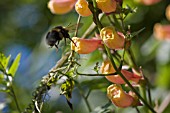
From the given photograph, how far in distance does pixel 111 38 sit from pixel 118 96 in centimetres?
16

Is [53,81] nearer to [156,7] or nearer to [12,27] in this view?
[156,7]

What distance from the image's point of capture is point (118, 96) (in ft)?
4.17

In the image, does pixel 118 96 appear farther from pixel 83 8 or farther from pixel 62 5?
pixel 62 5

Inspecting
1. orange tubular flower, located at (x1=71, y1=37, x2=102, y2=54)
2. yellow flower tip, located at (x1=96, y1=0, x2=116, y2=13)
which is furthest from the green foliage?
yellow flower tip, located at (x1=96, y1=0, x2=116, y2=13)

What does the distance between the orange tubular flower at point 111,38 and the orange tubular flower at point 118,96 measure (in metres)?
0.10

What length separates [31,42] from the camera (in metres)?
3.47

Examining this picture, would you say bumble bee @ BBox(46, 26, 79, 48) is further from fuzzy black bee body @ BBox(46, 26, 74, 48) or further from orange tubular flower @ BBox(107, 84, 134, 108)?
orange tubular flower @ BBox(107, 84, 134, 108)

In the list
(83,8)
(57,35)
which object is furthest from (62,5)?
(83,8)

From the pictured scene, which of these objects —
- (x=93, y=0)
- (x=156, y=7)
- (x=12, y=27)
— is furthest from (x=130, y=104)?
(x=12, y=27)

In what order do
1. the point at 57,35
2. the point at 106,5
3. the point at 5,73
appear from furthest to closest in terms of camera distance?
the point at 5,73
the point at 57,35
the point at 106,5

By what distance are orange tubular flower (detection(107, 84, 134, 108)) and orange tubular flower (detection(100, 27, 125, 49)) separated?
0.10 meters

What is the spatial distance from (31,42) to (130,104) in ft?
7.22

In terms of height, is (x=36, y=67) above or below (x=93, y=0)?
below

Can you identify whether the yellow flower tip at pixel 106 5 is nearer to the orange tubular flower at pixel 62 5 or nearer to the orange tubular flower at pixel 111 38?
the orange tubular flower at pixel 111 38
